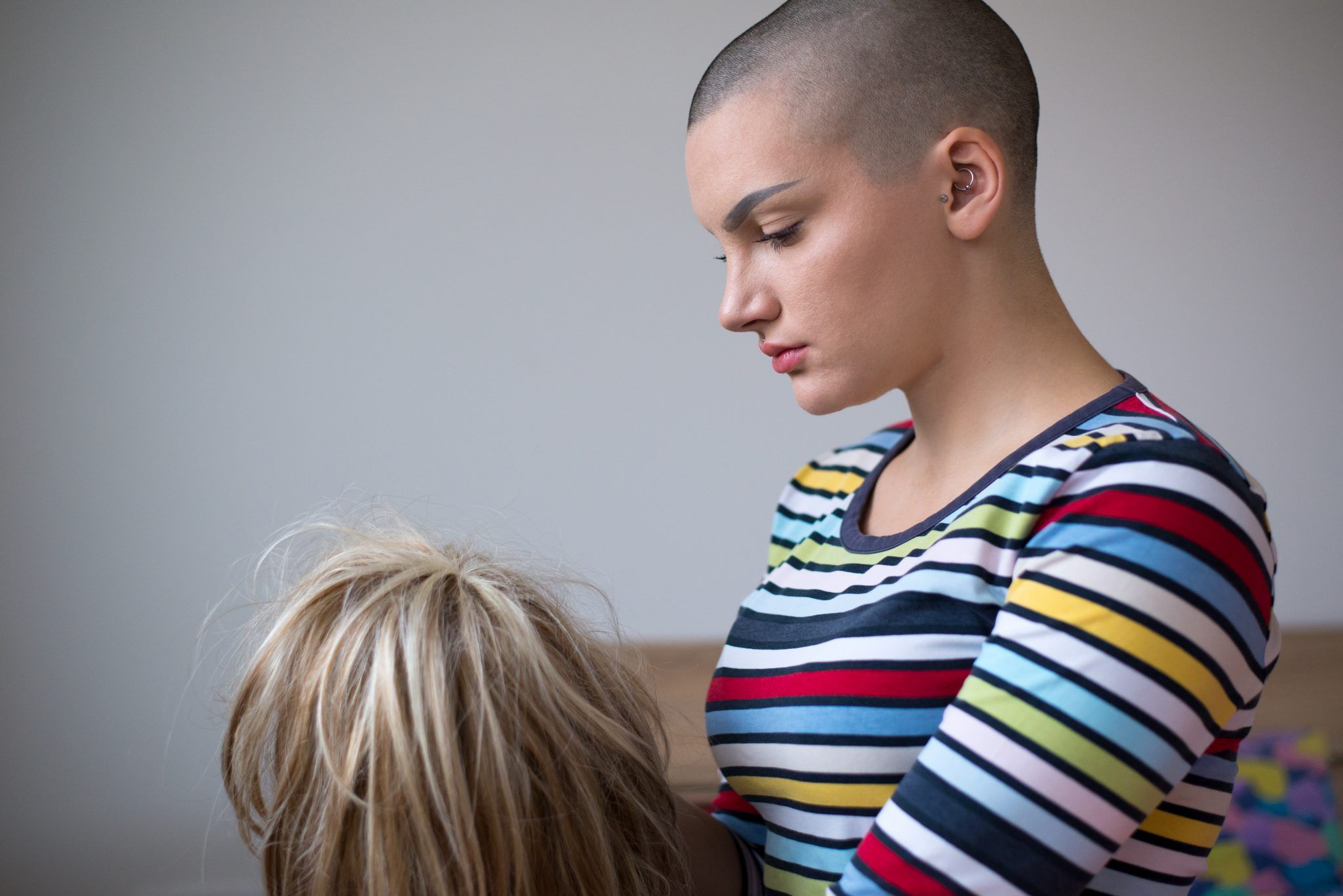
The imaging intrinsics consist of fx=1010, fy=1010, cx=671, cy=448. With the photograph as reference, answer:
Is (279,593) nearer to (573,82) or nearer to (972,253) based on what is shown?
(972,253)

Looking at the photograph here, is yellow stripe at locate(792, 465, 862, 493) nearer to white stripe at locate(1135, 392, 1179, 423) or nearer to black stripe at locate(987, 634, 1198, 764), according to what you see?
white stripe at locate(1135, 392, 1179, 423)

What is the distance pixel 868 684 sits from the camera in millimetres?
711

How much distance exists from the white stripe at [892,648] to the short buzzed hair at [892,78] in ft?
1.09

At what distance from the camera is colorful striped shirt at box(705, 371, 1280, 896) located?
59 centimetres

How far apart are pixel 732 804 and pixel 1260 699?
1.29m

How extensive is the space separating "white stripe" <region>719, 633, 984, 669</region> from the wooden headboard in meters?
0.93

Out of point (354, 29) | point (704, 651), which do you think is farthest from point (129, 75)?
point (704, 651)

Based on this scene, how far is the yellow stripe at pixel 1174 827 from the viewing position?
2.28ft

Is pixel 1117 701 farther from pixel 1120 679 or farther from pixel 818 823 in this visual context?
pixel 818 823

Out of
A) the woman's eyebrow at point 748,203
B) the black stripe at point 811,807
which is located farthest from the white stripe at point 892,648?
the woman's eyebrow at point 748,203

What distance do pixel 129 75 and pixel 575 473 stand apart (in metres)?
0.94

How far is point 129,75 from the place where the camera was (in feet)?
5.13

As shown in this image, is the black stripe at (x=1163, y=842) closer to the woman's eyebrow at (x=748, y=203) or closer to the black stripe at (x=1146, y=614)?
the black stripe at (x=1146, y=614)

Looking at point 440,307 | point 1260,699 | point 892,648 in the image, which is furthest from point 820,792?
point 1260,699
